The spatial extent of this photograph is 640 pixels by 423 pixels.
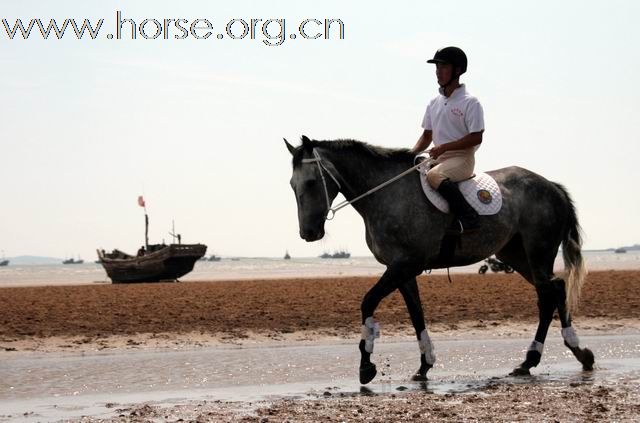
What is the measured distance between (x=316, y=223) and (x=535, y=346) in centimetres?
Answer: 333

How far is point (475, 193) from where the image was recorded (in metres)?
11.0

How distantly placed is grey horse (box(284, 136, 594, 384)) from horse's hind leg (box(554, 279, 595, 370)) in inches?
0.5

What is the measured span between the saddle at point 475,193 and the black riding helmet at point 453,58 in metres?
1.13

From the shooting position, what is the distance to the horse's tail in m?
12.1

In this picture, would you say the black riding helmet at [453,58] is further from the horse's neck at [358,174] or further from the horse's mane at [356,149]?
the horse's neck at [358,174]

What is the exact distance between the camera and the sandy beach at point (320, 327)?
8.20 metres

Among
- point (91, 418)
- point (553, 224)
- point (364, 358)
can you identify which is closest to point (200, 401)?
point (91, 418)

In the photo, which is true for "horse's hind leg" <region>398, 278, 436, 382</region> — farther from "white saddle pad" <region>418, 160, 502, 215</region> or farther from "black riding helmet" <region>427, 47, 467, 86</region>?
"black riding helmet" <region>427, 47, 467, 86</region>

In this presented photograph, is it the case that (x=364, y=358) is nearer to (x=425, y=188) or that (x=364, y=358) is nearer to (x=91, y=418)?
(x=425, y=188)

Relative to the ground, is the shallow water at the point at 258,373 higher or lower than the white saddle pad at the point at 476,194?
lower

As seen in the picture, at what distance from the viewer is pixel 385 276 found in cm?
1040

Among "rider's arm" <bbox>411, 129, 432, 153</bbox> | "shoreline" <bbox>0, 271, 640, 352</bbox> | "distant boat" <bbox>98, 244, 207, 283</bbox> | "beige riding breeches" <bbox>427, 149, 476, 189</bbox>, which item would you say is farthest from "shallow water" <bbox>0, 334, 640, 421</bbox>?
"distant boat" <bbox>98, 244, 207, 283</bbox>

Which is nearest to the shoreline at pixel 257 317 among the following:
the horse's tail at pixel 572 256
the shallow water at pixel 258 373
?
the shallow water at pixel 258 373

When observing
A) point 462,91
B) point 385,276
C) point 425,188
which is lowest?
point 385,276
